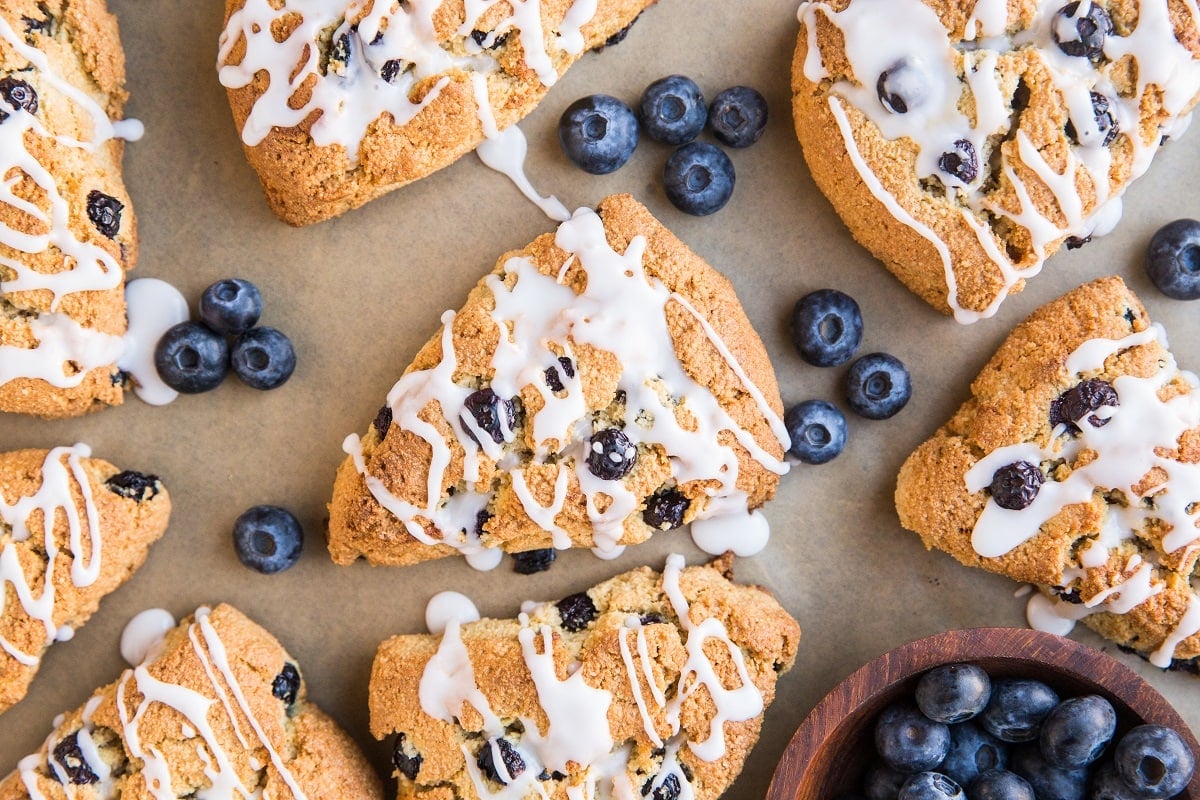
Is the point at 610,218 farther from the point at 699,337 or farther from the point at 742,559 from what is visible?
the point at 742,559

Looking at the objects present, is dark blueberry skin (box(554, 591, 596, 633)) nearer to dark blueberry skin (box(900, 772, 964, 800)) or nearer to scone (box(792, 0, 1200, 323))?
dark blueberry skin (box(900, 772, 964, 800))

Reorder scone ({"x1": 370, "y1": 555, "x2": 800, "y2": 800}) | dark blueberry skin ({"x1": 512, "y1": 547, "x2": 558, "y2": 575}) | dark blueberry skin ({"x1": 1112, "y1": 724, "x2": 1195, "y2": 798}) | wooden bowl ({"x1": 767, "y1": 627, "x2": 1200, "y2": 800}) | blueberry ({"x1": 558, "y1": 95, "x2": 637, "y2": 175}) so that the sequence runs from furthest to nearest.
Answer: dark blueberry skin ({"x1": 512, "y1": 547, "x2": 558, "y2": 575}) → blueberry ({"x1": 558, "y1": 95, "x2": 637, "y2": 175}) → scone ({"x1": 370, "y1": 555, "x2": 800, "y2": 800}) → wooden bowl ({"x1": 767, "y1": 627, "x2": 1200, "y2": 800}) → dark blueberry skin ({"x1": 1112, "y1": 724, "x2": 1195, "y2": 798})

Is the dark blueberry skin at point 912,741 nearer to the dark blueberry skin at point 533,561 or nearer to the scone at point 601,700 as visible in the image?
the scone at point 601,700

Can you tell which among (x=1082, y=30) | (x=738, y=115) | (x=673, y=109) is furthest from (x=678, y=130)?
(x=1082, y=30)

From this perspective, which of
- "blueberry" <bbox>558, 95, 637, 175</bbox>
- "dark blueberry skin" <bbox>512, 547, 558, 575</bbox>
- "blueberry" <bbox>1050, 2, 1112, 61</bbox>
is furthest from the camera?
"dark blueberry skin" <bbox>512, 547, 558, 575</bbox>

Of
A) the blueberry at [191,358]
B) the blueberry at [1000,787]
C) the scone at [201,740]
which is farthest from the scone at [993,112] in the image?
Answer: the scone at [201,740]

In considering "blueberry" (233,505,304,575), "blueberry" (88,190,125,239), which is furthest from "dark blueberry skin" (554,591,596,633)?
"blueberry" (88,190,125,239)
